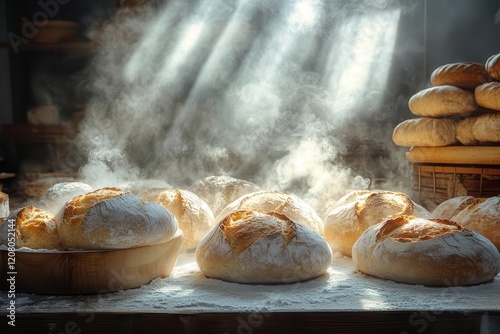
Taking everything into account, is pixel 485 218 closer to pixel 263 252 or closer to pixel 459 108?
pixel 263 252

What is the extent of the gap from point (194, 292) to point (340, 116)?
404 cm

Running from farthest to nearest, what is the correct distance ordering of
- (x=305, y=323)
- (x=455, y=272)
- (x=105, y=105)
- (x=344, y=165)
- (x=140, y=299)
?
1. (x=105, y=105)
2. (x=344, y=165)
3. (x=455, y=272)
4. (x=140, y=299)
5. (x=305, y=323)

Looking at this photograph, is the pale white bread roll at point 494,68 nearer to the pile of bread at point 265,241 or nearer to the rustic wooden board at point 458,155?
the rustic wooden board at point 458,155

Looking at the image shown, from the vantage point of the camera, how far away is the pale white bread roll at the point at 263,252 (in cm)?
203

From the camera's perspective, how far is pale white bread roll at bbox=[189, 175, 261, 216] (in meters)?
3.45

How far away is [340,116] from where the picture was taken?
5.63 m

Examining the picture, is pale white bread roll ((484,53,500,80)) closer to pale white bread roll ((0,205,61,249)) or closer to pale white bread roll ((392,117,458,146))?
pale white bread roll ((392,117,458,146))

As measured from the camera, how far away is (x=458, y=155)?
3490mm

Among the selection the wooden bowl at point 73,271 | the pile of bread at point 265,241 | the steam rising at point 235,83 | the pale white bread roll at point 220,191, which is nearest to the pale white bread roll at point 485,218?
the pile of bread at point 265,241

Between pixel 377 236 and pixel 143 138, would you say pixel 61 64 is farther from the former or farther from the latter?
pixel 377 236

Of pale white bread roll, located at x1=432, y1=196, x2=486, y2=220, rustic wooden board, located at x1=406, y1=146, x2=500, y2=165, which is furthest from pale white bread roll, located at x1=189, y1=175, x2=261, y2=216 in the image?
rustic wooden board, located at x1=406, y1=146, x2=500, y2=165

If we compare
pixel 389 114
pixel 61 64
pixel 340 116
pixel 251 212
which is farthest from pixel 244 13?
pixel 251 212

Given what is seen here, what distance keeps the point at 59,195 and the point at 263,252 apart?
1739mm

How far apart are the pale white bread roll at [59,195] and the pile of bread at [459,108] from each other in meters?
2.56
